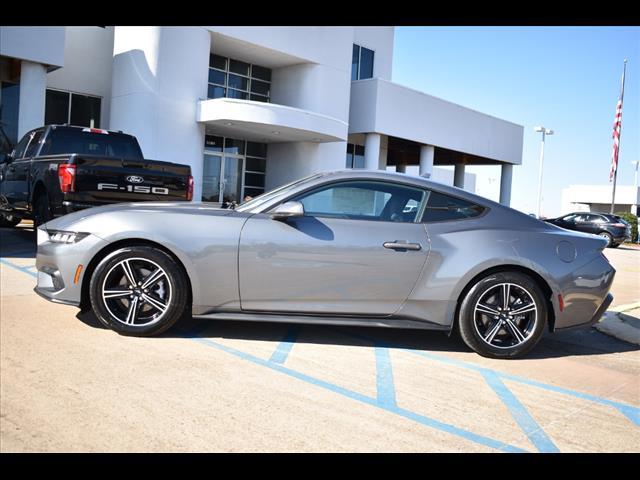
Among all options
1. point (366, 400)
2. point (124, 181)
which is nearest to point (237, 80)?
point (124, 181)

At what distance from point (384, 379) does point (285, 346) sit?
994 millimetres

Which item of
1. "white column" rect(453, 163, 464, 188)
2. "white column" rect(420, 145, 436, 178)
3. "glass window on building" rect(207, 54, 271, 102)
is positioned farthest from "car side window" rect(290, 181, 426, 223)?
"white column" rect(453, 163, 464, 188)

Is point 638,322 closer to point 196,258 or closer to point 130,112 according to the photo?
point 196,258

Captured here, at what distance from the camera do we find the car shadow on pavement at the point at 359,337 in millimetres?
5008

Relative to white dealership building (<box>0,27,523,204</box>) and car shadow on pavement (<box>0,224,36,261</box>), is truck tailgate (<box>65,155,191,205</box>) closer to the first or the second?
car shadow on pavement (<box>0,224,36,261</box>)

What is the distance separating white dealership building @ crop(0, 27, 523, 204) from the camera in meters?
17.3

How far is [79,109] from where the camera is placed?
19031 millimetres

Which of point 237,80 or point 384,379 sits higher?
point 237,80

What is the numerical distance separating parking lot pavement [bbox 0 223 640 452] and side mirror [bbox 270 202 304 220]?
105 centimetres

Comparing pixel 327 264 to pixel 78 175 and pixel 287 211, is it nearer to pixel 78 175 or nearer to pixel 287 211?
pixel 287 211

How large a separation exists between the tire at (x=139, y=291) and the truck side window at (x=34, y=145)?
6.31m

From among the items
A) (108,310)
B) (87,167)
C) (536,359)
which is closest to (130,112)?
(87,167)

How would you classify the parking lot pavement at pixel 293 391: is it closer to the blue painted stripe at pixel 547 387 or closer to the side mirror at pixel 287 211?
the blue painted stripe at pixel 547 387

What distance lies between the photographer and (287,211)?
462 centimetres
